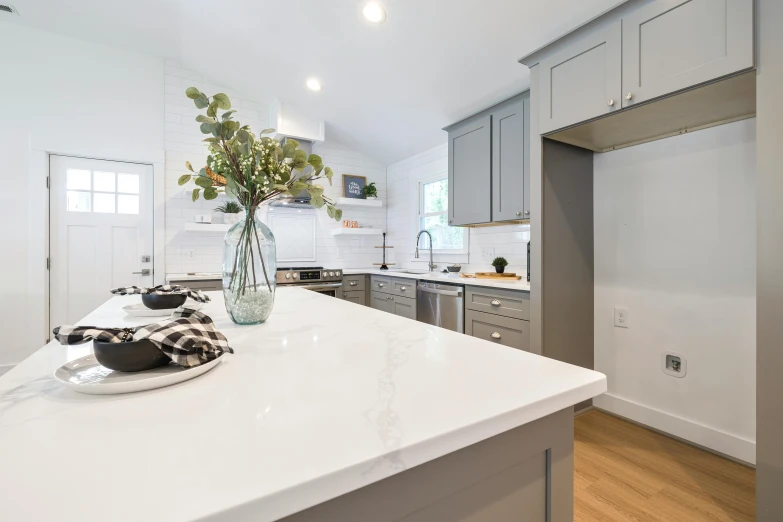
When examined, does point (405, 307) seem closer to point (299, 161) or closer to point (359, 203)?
point (359, 203)

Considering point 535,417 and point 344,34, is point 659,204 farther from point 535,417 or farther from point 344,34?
point 344,34

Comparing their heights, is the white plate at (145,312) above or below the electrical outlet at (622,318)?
above

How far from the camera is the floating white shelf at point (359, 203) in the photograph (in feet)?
15.1

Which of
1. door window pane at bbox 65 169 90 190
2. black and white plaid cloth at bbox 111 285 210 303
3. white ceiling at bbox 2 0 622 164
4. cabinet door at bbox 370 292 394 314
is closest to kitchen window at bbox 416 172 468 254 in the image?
white ceiling at bbox 2 0 622 164

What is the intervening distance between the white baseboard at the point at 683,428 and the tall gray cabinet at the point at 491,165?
4.89ft

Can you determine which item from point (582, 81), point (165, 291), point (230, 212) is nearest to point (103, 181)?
point (230, 212)

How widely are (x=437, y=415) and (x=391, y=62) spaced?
3173mm

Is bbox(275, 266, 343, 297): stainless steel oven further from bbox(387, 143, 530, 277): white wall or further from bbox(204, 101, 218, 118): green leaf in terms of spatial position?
bbox(204, 101, 218, 118): green leaf

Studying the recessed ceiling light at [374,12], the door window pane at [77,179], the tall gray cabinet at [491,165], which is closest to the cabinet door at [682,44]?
the tall gray cabinet at [491,165]

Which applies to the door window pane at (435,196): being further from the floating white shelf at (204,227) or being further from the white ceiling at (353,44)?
the floating white shelf at (204,227)

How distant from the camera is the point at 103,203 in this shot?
3.72 meters

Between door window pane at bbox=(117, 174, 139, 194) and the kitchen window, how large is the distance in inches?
122

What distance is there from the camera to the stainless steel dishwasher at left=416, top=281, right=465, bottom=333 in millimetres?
2947

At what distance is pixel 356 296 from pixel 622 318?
2.71m
